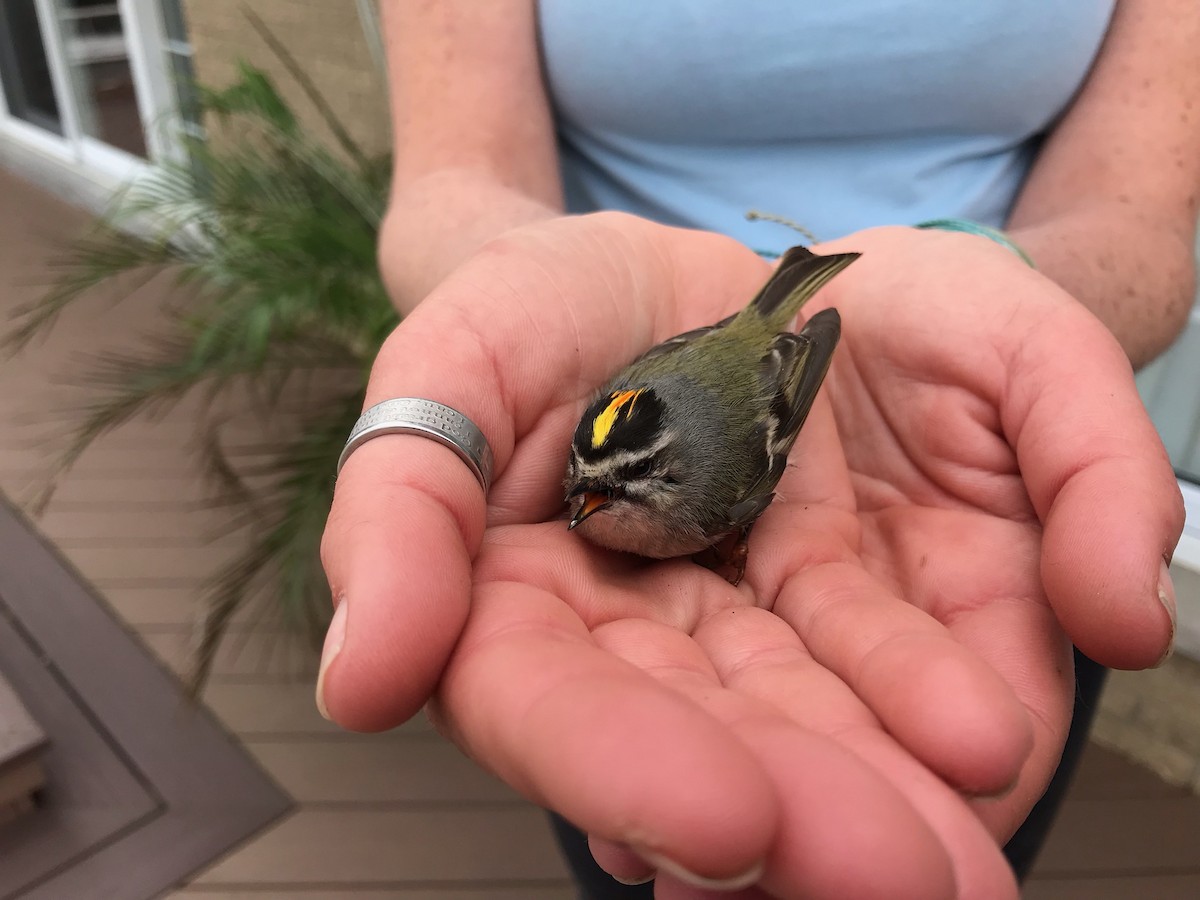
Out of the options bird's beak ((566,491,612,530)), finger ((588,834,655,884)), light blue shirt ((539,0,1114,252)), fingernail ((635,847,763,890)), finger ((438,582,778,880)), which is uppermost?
light blue shirt ((539,0,1114,252))

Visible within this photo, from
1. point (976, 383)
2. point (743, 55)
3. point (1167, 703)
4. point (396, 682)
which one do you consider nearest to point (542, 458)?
point (396, 682)

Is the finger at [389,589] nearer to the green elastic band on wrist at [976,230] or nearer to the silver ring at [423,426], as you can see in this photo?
the silver ring at [423,426]

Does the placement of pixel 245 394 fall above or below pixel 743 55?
below

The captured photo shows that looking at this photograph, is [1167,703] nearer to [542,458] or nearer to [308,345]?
[542,458]

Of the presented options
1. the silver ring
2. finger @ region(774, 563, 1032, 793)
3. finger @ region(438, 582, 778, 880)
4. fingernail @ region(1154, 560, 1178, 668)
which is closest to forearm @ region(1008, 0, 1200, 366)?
fingernail @ region(1154, 560, 1178, 668)

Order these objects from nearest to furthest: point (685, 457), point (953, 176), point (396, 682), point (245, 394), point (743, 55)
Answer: point (396, 682), point (685, 457), point (743, 55), point (953, 176), point (245, 394)

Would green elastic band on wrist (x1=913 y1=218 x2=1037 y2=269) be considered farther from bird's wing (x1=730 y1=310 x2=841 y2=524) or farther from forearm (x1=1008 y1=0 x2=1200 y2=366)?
bird's wing (x1=730 y1=310 x2=841 y2=524)

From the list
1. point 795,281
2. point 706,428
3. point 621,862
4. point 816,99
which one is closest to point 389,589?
point 621,862

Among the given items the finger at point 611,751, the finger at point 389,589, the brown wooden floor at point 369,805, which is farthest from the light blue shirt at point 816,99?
the brown wooden floor at point 369,805
